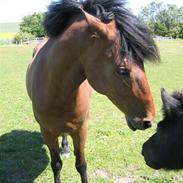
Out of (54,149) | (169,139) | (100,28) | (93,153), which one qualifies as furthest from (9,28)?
(169,139)

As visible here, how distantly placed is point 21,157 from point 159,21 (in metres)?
93.4

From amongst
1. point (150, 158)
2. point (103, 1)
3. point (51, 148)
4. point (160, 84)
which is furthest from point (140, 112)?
point (160, 84)

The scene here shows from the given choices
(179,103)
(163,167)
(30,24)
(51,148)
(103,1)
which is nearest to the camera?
(179,103)

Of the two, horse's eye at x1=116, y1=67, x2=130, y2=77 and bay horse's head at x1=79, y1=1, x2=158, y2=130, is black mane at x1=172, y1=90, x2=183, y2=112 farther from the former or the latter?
horse's eye at x1=116, y1=67, x2=130, y2=77

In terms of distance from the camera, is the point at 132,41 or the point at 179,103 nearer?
the point at 179,103

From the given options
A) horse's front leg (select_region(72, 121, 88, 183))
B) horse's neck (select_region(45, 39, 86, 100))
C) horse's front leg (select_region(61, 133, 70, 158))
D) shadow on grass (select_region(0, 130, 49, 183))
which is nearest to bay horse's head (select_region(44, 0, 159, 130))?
horse's neck (select_region(45, 39, 86, 100))

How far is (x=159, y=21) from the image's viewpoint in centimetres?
9538

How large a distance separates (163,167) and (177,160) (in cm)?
26

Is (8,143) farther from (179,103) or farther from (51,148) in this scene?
(179,103)

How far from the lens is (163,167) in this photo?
11.1 feet

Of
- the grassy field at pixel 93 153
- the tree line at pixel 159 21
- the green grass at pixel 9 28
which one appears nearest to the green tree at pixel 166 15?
the tree line at pixel 159 21

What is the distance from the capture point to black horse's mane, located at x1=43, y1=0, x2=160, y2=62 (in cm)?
331

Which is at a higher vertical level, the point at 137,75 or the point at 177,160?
the point at 137,75

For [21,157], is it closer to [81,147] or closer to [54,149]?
[54,149]
